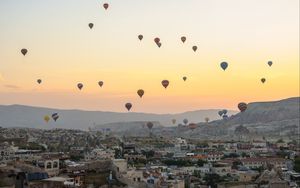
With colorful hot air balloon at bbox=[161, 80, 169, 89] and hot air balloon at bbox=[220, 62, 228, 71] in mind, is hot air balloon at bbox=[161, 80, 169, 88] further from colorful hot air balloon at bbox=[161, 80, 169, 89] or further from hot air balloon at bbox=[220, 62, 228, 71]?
hot air balloon at bbox=[220, 62, 228, 71]

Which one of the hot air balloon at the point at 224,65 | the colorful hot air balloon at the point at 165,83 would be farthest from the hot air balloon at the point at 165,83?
the hot air balloon at the point at 224,65

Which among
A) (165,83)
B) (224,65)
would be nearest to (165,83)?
(165,83)

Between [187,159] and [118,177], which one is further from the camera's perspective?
[187,159]

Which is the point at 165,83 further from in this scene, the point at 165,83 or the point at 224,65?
the point at 224,65

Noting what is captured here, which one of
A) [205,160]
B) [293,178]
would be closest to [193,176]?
[293,178]

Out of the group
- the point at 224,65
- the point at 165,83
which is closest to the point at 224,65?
the point at 224,65

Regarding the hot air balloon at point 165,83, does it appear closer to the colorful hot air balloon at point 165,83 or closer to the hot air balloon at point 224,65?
the colorful hot air balloon at point 165,83

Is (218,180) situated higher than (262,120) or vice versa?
(262,120)

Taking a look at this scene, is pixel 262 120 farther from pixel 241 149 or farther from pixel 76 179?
pixel 76 179

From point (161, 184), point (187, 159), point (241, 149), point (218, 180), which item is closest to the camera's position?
point (161, 184)

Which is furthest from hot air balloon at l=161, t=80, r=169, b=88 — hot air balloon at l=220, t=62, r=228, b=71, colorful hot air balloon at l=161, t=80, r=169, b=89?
hot air balloon at l=220, t=62, r=228, b=71

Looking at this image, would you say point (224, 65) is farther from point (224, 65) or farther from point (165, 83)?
point (165, 83)
